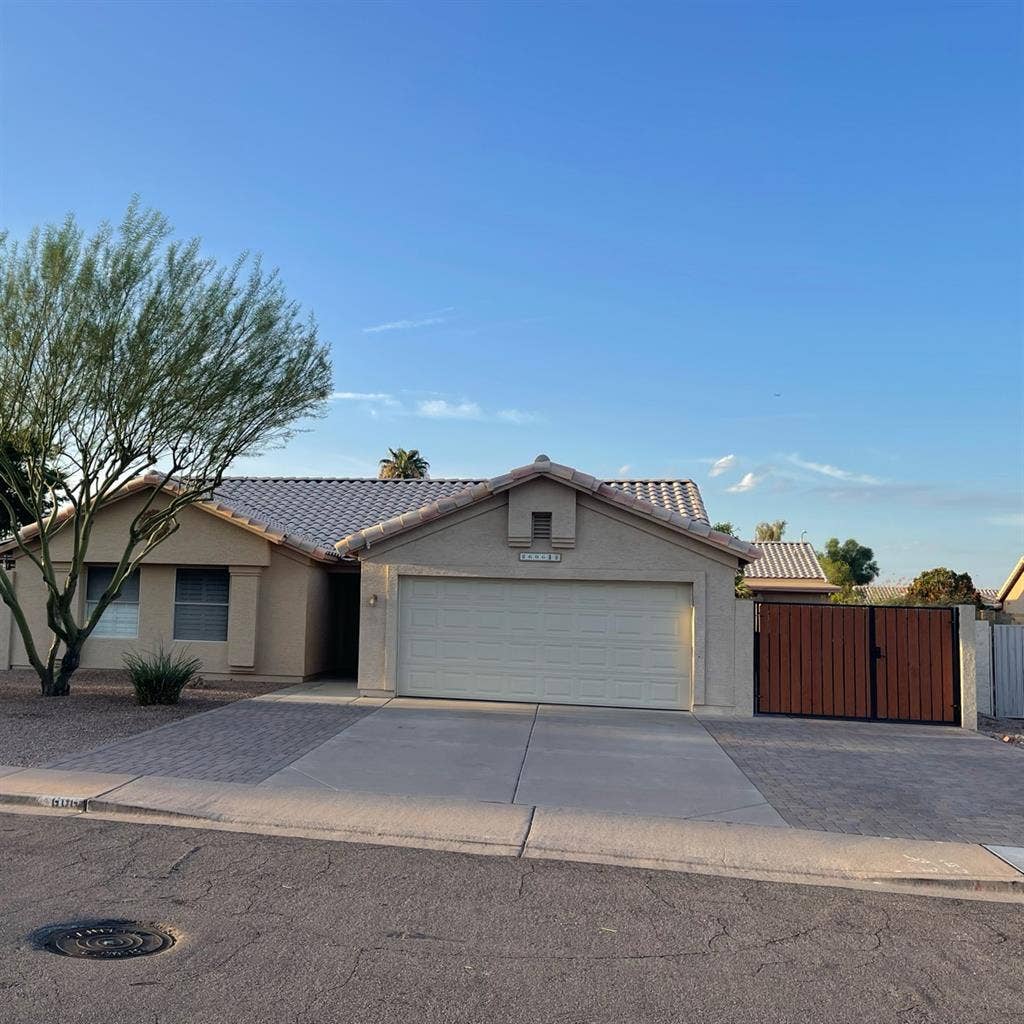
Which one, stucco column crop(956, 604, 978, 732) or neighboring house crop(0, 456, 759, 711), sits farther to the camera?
neighboring house crop(0, 456, 759, 711)

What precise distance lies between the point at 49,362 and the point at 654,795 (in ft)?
34.8

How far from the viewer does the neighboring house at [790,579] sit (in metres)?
32.5

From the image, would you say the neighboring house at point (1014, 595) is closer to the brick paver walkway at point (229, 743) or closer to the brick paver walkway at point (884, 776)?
the brick paver walkway at point (884, 776)

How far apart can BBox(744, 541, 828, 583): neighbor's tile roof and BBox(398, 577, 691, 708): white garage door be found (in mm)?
18617

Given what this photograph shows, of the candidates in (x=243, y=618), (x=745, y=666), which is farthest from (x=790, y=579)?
(x=243, y=618)

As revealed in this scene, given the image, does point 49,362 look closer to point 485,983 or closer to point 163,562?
point 163,562

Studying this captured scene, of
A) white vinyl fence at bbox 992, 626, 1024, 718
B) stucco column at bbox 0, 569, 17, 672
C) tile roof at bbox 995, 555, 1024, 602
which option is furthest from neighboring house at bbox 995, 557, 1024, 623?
stucco column at bbox 0, 569, 17, 672

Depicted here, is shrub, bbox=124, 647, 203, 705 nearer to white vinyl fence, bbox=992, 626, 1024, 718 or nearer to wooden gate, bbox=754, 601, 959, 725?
wooden gate, bbox=754, 601, 959, 725

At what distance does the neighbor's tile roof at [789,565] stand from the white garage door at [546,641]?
→ 61.1 feet

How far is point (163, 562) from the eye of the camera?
1778cm

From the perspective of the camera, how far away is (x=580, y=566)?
14758 millimetres

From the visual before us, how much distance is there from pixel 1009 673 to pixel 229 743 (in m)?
13.6

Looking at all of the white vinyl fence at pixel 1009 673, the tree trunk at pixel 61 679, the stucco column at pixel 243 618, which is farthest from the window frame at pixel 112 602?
the white vinyl fence at pixel 1009 673

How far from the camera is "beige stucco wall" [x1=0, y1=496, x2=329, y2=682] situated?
1738cm
